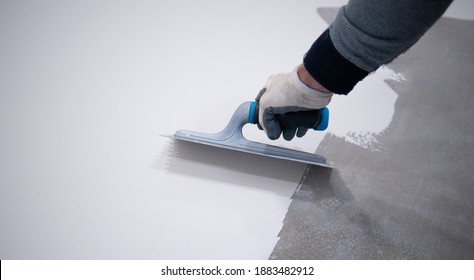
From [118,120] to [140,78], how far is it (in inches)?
9.5

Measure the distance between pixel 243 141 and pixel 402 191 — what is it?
700 millimetres

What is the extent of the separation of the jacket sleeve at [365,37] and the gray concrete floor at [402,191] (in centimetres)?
52

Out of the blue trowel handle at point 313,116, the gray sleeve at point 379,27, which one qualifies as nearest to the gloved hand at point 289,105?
the blue trowel handle at point 313,116

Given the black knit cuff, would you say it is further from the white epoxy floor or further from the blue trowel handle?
the white epoxy floor

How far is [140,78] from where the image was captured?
1482 mm

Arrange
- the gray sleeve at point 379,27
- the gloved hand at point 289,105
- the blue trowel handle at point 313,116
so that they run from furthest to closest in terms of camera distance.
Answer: the blue trowel handle at point 313,116, the gloved hand at point 289,105, the gray sleeve at point 379,27

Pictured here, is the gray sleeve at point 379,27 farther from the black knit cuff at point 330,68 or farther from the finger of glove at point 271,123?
the finger of glove at point 271,123

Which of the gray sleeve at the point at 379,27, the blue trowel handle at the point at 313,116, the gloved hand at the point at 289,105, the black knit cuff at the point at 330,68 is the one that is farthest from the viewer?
the blue trowel handle at the point at 313,116

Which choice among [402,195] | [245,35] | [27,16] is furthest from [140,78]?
[402,195]

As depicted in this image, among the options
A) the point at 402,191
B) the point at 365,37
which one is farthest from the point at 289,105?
the point at 402,191

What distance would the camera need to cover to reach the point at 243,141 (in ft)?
4.11

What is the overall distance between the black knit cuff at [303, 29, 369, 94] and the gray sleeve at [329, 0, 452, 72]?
2 cm

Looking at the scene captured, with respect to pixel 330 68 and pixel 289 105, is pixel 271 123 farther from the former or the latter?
pixel 330 68

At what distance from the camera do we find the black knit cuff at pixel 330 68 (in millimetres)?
888
